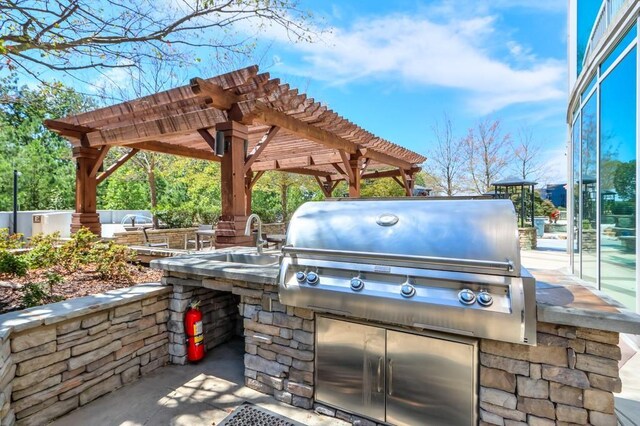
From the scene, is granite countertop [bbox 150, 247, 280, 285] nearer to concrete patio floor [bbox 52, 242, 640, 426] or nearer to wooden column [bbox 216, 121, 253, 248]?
wooden column [bbox 216, 121, 253, 248]

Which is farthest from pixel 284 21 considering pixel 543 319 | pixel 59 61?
pixel 543 319

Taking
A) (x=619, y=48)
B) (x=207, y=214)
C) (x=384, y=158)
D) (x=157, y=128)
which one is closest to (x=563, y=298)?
(x=619, y=48)

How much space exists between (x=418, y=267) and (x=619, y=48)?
15.5 ft

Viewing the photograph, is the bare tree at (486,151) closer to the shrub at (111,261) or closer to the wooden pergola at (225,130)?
the wooden pergola at (225,130)

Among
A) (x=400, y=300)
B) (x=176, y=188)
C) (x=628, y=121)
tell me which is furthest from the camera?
(x=176, y=188)

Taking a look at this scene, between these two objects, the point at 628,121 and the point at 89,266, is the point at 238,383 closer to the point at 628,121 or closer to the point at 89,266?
the point at 89,266

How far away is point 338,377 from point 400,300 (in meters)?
0.95

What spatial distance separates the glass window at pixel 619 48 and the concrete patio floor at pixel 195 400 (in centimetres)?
325

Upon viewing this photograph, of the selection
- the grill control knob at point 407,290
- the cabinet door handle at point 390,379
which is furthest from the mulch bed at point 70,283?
the grill control knob at point 407,290

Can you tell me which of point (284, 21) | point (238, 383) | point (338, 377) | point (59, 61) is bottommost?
point (238, 383)

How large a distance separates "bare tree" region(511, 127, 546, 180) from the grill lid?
17529mm

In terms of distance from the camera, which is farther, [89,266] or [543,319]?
[89,266]

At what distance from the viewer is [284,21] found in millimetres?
4023

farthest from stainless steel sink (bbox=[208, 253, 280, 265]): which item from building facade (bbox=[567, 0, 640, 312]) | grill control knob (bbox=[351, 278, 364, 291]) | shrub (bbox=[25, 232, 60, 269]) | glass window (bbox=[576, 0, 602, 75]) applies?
glass window (bbox=[576, 0, 602, 75])
